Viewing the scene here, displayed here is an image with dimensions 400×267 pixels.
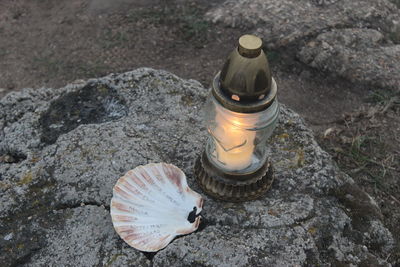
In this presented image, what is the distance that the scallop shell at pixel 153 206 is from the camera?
75.9 inches

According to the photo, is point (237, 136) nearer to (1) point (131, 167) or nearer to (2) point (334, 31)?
(1) point (131, 167)

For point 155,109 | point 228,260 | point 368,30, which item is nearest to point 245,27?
point 368,30

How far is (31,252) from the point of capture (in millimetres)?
1951

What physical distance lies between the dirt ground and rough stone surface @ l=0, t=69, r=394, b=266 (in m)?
1.04

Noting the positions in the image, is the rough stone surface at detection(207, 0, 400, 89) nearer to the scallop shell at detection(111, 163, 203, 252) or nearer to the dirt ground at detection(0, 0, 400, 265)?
the dirt ground at detection(0, 0, 400, 265)

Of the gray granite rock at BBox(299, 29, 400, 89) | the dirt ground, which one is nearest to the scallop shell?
the dirt ground

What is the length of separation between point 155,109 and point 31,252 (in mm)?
1040

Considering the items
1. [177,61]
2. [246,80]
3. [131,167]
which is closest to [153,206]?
[131,167]

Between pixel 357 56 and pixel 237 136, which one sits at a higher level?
pixel 237 136

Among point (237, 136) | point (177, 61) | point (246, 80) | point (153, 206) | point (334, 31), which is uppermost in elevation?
point (246, 80)

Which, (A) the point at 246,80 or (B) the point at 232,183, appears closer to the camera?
(A) the point at 246,80

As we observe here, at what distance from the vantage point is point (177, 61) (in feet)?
14.5

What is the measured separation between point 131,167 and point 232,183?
1.74ft

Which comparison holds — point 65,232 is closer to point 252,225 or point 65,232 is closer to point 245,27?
point 252,225
